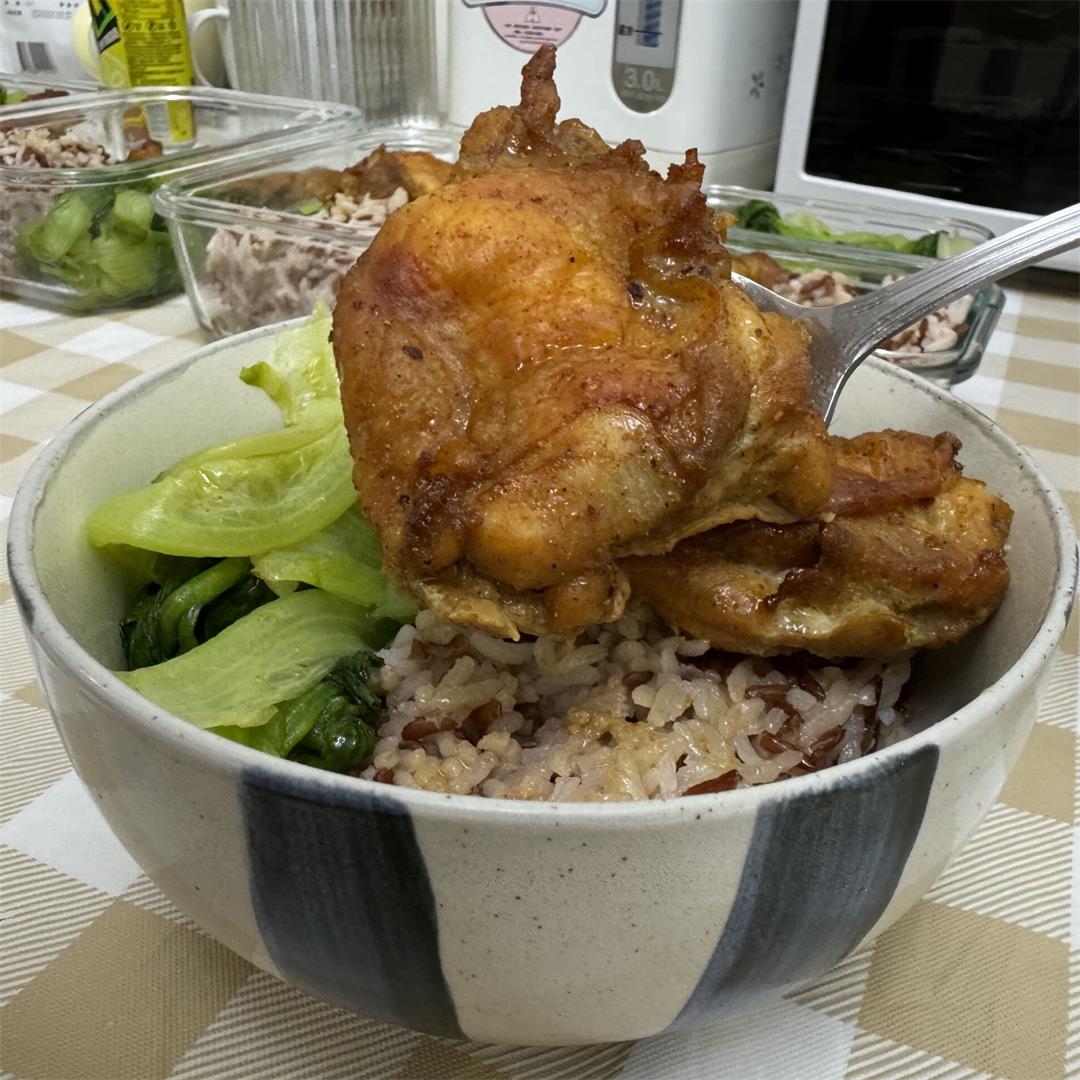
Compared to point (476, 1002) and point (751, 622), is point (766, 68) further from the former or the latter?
point (476, 1002)

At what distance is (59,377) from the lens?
218cm

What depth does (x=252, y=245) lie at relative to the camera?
223 cm

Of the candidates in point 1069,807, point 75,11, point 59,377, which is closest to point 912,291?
point 1069,807

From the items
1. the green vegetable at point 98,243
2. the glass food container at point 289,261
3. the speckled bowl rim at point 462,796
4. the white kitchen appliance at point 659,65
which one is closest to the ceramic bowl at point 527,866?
the speckled bowl rim at point 462,796

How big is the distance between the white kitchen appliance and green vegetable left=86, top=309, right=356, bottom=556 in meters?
2.06

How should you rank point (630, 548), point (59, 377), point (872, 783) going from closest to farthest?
point (872, 783), point (630, 548), point (59, 377)

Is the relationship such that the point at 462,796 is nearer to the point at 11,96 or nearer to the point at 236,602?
the point at 236,602

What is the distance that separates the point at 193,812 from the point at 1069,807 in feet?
3.11

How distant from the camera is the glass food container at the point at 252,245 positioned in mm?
2166

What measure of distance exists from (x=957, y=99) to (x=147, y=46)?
93.5 inches

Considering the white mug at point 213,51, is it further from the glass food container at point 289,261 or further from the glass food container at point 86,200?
the glass food container at point 289,261

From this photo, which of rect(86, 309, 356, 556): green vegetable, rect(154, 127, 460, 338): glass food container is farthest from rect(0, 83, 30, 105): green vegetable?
rect(86, 309, 356, 556): green vegetable

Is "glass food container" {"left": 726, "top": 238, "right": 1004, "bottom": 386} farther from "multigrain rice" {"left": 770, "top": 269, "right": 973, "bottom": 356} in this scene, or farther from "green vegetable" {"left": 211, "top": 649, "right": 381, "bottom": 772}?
"green vegetable" {"left": 211, "top": 649, "right": 381, "bottom": 772}

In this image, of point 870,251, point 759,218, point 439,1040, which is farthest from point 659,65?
point 439,1040
